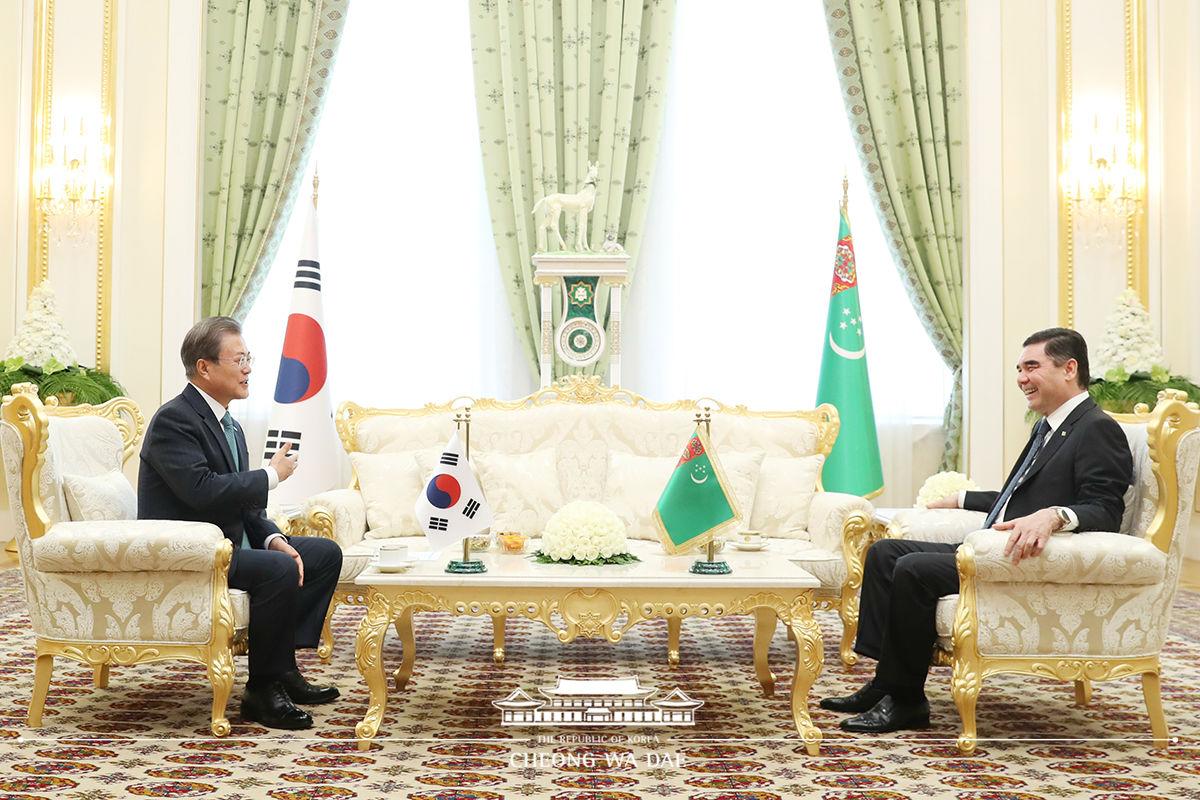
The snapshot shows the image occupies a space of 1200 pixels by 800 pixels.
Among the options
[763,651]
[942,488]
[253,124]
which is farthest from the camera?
[253,124]

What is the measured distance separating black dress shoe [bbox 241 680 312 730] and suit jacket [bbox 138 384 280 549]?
1.50 feet

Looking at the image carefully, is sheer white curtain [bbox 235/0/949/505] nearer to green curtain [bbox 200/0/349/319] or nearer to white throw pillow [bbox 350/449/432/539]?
green curtain [bbox 200/0/349/319]

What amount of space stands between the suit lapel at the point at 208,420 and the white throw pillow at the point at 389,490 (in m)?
1.22

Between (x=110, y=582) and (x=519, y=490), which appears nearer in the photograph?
(x=110, y=582)

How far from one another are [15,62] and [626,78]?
13.0ft

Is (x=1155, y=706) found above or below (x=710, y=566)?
below

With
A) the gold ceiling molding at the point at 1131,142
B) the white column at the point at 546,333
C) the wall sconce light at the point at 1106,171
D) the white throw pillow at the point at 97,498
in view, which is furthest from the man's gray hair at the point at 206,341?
the wall sconce light at the point at 1106,171

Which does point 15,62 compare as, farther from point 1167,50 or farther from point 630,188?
point 1167,50

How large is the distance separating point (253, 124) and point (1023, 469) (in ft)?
18.7

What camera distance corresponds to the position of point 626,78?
721 cm

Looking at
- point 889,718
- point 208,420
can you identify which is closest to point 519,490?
point 208,420

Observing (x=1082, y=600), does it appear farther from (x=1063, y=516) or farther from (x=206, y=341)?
(x=206, y=341)

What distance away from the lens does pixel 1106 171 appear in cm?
682

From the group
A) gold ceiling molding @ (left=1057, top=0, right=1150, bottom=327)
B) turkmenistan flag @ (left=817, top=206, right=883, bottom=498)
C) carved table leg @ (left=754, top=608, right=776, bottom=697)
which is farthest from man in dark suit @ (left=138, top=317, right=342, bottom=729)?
gold ceiling molding @ (left=1057, top=0, right=1150, bottom=327)
